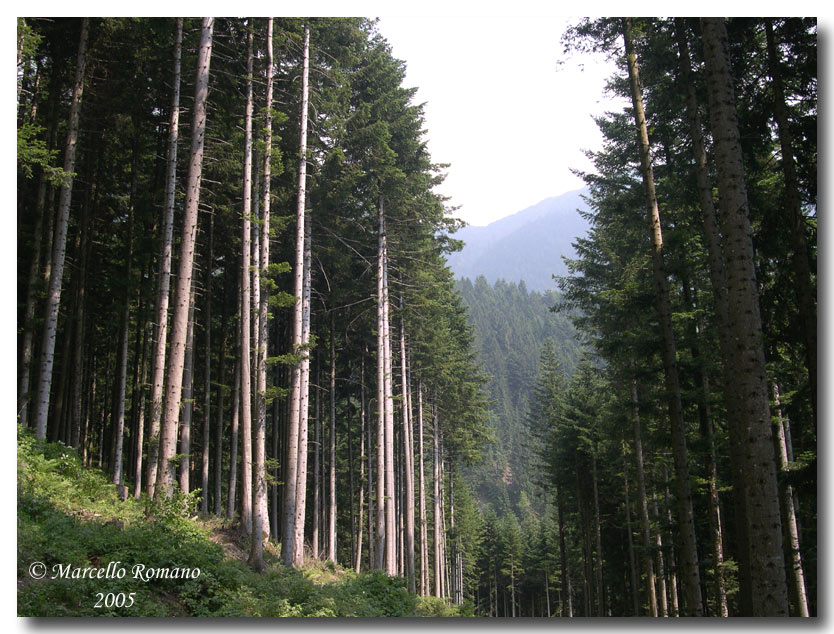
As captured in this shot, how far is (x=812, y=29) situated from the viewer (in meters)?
7.87

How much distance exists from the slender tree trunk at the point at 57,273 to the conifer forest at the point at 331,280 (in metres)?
0.05

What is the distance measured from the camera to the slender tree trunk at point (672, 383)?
8219mm

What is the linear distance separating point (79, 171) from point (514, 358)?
116 metres

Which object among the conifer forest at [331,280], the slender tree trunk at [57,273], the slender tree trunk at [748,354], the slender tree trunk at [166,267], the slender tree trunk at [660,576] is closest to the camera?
the slender tree trunk at [748,354]

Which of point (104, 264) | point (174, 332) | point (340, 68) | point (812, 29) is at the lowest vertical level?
point (174, 332)

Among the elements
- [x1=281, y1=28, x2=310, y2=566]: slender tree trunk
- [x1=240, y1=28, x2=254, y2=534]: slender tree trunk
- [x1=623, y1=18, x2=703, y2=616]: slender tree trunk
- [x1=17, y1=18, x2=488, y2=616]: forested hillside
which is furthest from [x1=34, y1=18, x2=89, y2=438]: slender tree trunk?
[x1=623, y1=18, x2=703, y2=616]: slender tree trunk

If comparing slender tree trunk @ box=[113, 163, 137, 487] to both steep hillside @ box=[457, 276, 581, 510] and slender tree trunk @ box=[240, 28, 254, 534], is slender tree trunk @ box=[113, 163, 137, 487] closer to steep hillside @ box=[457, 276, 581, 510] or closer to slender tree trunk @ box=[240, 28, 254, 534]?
slender tree trunk @ box=[240, 28, 254, 534]

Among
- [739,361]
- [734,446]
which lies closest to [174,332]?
[739,361]

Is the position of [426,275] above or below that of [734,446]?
above

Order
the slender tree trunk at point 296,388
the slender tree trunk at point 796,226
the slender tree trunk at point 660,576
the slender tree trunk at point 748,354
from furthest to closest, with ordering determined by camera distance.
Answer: the slender tree trunk at point 660,576, the slender tree trunk at point 296,388, the slender tree trunk at point 796,226, the slender tree trunk at point 748,354

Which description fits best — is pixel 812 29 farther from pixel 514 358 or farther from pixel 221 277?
pixel 514 358

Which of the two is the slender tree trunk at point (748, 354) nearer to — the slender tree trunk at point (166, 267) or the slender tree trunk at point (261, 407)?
→ the slender tree trunk at point (261, 407)

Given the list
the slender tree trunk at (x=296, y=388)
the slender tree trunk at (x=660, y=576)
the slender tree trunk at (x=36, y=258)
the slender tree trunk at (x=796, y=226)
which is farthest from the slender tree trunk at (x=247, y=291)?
the slender tree trunk at (x=660, y=576)

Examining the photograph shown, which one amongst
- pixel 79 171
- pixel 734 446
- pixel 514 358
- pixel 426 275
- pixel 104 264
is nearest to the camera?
pixel 734 446
